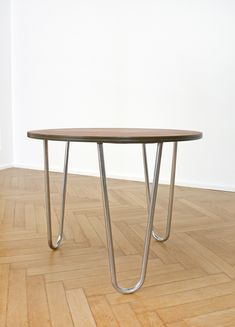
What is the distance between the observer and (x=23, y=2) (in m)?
3.32

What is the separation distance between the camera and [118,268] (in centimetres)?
130

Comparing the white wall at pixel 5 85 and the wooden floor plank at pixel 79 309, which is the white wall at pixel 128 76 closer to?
the white wall at pixel 5 85

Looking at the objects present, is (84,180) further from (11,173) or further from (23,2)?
(23,2)

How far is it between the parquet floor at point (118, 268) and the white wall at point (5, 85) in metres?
1.34

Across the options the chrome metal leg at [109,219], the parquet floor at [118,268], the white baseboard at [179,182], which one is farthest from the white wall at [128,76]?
the chrome metal leg at [109,219]

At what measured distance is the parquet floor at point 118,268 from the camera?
0.98 metres

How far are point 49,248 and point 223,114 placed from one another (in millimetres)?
1768

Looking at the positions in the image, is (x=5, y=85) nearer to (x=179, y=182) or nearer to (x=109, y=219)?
(x=179, y=182)

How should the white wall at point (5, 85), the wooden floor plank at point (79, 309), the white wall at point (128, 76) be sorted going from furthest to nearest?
1. the white wall at point (5, 85)
2. the white wall at point (128, 76)
3. the wooden floor plank at point (79, 309)

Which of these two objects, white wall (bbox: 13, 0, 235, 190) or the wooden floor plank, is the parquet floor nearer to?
the wooden floor plank

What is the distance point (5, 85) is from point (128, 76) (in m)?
1.32

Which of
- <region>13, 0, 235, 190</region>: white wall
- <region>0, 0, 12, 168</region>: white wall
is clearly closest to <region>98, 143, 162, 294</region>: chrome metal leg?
<region>13, 0, 235, 190</region>: white wall

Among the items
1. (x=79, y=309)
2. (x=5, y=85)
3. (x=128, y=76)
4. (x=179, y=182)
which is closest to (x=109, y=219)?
(x=79, y=309)

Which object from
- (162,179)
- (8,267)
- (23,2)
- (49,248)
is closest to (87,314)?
(8,267)
